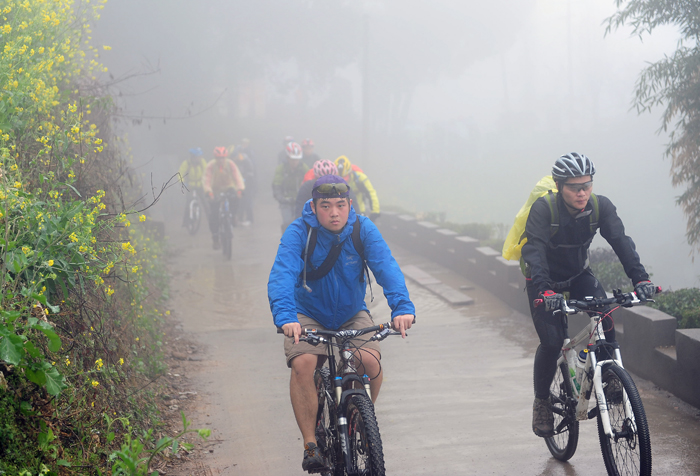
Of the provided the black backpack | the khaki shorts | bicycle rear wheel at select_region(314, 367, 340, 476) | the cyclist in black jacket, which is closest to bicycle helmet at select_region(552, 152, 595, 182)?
the cyclist in black jacket

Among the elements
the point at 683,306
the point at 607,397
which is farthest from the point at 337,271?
the point at 683,306

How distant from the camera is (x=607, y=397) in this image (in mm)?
3830

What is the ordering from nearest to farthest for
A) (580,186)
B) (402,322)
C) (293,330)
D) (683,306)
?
(293,330) < (402,322) < (580,186) < (683,306)

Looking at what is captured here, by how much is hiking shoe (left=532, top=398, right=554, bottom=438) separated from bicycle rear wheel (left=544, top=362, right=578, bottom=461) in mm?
38

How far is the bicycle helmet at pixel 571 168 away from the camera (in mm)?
4145

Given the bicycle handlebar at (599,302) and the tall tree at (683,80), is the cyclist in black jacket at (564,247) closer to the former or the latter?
the bicycle handlebar at (599,302)

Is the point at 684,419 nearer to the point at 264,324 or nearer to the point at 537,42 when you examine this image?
the point at 264,324

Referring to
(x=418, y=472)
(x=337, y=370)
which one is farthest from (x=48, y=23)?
(x=418, y=472)

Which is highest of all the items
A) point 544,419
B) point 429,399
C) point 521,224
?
point 521,224

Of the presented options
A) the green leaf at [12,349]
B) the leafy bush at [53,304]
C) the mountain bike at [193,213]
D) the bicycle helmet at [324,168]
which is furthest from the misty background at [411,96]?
the green leaf at [12,349]

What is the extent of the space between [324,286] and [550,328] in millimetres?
1486

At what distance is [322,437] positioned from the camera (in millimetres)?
3891

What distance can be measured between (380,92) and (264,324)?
1263 inches

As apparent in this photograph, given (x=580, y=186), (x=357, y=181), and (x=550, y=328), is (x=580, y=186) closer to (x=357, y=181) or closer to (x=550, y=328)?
(x=550, y=328)
